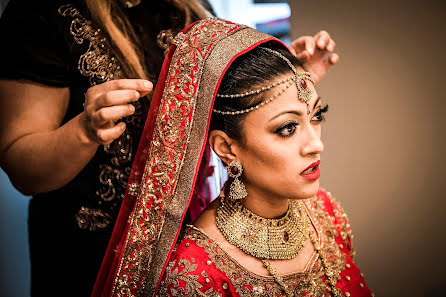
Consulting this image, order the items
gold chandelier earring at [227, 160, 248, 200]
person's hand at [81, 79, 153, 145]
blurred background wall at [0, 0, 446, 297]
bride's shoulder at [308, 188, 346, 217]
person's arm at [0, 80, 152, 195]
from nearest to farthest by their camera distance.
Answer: person's hand at [81, 79, 153, 145]
person's arm at [0, 80, 152, 195]
gold chandelier earring at [227, 160, 248, 200]
bride's shoulder at [308, 188, 346, 217]
blurred background wall at [0, 0, 446, 297]

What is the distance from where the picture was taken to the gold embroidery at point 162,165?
1057 millimetres

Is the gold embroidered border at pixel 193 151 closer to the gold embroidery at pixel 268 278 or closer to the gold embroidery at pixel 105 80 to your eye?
the gold embroidery at pixel 268 278

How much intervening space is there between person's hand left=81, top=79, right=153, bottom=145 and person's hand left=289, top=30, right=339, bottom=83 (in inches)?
26.2

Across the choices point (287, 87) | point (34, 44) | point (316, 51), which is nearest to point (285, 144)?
point (287, 87)

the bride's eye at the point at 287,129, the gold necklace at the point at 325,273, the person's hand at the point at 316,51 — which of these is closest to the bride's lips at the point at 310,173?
the bride's eye at the point at 287,129

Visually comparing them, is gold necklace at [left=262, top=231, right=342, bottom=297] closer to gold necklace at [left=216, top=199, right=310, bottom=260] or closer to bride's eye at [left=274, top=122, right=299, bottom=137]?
gold necklace at [left=216, top=199, right=310, bottom=260]

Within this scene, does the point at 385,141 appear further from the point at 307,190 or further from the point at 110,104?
the point at 110,104

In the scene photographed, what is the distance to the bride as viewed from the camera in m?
1.05

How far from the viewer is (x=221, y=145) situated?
45.6 inches

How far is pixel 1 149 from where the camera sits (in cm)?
109

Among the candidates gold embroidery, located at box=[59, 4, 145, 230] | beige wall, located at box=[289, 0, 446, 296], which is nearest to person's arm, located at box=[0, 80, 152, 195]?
gold embroidery, located at box=[59, 4, 145, 230]

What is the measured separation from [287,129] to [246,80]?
0.17 m

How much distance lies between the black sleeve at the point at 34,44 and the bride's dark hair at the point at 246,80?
1.48 ft

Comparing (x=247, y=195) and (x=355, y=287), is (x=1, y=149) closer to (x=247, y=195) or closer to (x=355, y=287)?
(x=247, y=195)
